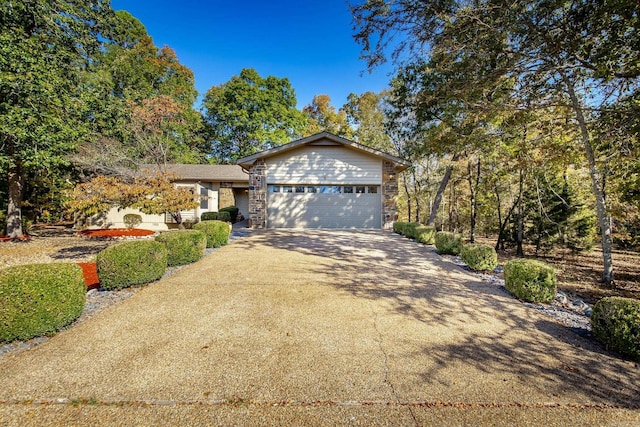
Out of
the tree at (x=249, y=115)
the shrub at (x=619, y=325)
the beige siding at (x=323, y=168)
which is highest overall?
the tree at (x=249, y=115)

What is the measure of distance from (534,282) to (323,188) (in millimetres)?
9466

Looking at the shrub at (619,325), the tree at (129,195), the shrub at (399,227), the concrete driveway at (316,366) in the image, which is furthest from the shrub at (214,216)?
the shrub at (619,325)

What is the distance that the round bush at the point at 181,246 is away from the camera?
18.9ft

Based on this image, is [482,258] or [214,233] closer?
[482,258]

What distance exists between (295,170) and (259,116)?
15291 mm

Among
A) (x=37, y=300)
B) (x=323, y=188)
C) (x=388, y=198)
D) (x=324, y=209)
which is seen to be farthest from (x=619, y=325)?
(x=323, y=188)

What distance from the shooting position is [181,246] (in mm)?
5855

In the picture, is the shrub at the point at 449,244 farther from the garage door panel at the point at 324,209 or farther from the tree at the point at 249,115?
the tree at the point at 249,115

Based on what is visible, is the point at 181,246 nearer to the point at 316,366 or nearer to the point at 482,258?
the point at 316,366

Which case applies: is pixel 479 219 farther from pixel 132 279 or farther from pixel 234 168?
pixel 132 279

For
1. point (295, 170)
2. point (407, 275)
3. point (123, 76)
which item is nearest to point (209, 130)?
point (123, 76)

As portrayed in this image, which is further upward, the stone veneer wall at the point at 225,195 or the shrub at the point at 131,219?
the stone veneer wall at the point at 225,195

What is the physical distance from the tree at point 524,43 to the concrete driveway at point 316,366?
16.0ft

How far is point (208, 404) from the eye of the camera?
202cm
